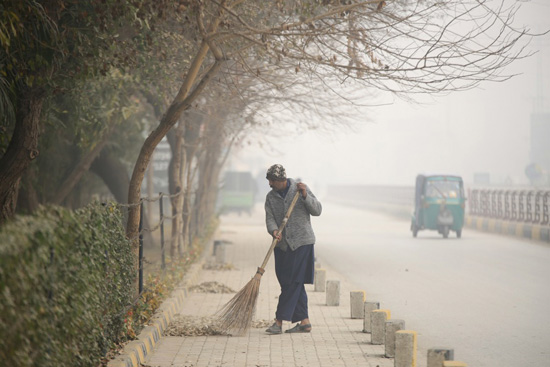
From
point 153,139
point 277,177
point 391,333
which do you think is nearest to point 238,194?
point 153,139

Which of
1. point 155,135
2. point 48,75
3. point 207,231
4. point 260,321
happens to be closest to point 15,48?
point 48,75

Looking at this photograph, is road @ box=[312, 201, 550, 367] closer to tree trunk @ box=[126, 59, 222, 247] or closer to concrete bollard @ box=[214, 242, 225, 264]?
concrete bollard @ box=[214, 242, 225, 264]

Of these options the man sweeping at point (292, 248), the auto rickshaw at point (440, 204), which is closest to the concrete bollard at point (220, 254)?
the man sweeping at point (292, 248)

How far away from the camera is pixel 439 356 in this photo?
5.73 meters

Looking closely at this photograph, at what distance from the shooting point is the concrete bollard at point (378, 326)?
7676 mm

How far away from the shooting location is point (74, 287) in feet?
16.4

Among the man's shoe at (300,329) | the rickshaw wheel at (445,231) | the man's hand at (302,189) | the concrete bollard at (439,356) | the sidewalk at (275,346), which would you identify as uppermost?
the man's hand at (302,189)

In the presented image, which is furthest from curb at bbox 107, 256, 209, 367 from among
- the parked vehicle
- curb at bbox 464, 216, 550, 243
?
the parked vehicle

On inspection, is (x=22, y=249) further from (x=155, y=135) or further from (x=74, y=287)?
(x=155, y=135)

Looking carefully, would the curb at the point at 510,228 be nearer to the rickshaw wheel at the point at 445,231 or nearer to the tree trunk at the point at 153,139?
the rickshaw wheel at the point at 445,231

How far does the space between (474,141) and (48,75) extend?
395 ft

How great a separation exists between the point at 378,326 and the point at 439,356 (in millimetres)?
2005

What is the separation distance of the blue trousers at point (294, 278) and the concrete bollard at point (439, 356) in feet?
8.98

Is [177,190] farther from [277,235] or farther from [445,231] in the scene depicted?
[445,231]
